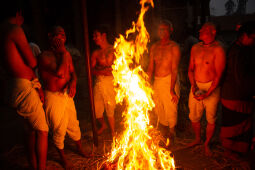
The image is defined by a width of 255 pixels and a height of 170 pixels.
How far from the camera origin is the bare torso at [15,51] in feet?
10.1

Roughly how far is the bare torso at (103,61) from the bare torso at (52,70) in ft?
3.78

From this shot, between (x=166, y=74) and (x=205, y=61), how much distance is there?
97 centimetres

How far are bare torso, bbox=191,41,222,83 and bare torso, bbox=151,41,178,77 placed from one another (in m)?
0.55

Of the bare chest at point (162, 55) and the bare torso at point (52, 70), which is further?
the bare chest at point (162, 55)

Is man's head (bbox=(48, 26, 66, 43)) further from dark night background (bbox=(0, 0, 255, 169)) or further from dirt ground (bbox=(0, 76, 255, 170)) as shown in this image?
dark night background (bbox=(0, 0, 255, 169))

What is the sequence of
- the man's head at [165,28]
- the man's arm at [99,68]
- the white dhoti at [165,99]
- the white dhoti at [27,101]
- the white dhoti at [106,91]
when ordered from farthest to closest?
the white dhoti at [106,91], the man's arm at [99,68], the white dhoti at [165,99], the man's head at [165,28], the white dhoti at [27,101]

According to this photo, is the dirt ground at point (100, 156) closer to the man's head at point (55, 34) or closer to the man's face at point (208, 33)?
the man's face at point (208, 33)

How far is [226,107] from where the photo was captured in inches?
164

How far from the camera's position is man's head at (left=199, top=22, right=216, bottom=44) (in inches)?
155

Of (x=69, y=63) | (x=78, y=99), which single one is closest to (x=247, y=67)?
(x=69, y=63)

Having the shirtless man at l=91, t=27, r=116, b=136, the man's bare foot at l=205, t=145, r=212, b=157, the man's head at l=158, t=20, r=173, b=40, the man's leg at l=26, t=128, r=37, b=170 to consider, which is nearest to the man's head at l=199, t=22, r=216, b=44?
the man's head at l=158, t=20, r=173, b=40

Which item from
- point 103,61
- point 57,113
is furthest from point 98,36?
point 57,113

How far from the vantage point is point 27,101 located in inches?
132

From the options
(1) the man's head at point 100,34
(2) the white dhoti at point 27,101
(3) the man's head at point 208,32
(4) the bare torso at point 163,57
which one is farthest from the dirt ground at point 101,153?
(1) the man's head at point 100,34
